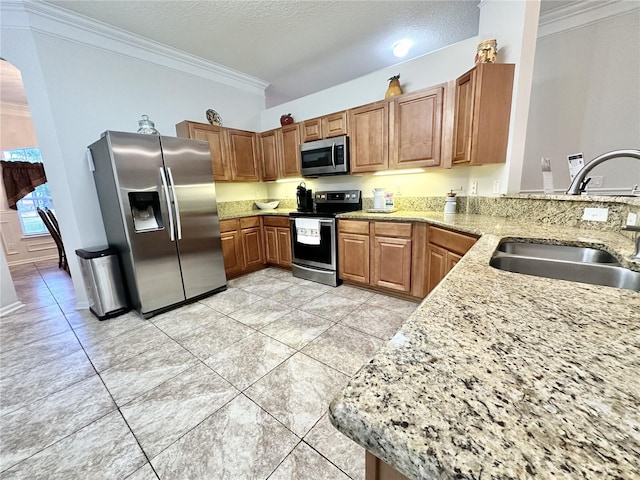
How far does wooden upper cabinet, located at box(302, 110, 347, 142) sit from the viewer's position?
3.15 m

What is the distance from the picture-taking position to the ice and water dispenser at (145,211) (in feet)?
8.18

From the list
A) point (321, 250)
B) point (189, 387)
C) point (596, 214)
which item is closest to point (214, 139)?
point (321, 250)

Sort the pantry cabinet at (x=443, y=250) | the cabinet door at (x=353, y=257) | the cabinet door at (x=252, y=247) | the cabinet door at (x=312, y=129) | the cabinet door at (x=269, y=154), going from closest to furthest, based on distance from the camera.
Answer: the pantry cabinet at (x=443, y=250) → the cabinet door at (x=353, y=257) → the cabinet door at (x=312, y=129) → the cabinet door at (x=252, y=247) → the cabinet door at (x=269, y=154)

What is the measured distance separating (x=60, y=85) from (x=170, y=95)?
3.45ft

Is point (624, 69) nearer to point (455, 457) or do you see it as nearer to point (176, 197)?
point (455, 457)

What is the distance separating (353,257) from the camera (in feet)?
9.93

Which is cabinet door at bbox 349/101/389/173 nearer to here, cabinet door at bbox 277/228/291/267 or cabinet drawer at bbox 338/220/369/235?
cabinet drawer at bbox 338/220/369/235

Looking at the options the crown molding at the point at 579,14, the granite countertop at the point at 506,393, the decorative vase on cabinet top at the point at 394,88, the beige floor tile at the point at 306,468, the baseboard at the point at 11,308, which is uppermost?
the crown molding at the point at 579,14

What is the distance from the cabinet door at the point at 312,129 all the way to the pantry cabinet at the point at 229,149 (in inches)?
35.9

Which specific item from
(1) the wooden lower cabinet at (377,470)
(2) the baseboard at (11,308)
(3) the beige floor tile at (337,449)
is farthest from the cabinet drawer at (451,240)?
(2) the baseboard at (11,308)

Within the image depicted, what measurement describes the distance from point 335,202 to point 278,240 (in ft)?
3.28

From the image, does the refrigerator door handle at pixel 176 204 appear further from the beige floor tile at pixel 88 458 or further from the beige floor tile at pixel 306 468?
the beige floor tile at pixel 306 468

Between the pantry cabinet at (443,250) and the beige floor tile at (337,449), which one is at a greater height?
the pantry cabinet at (443,250)

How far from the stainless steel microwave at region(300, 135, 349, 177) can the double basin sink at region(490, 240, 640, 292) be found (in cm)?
212
